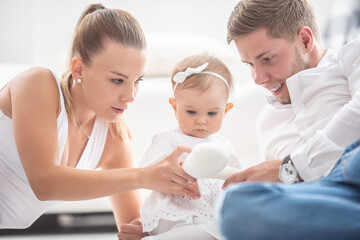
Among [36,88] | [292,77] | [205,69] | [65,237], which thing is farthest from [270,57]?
[65,237]

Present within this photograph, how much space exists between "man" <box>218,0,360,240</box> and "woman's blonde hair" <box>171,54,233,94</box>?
9cm

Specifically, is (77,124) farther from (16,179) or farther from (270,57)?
(270,57)

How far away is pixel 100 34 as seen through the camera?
1.36 meters

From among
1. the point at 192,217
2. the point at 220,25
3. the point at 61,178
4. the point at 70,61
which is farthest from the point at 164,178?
the point at 220,25

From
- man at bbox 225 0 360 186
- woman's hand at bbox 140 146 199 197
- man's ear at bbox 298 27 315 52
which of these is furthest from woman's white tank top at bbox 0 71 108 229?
man's ear at bbox 298 27 315 52

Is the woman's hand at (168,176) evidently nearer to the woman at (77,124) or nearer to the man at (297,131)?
the woman at (77,124)

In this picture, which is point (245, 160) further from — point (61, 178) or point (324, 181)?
point (324, 181)

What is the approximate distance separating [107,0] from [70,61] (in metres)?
2.02

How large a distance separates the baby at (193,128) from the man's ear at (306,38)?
29 centimetres

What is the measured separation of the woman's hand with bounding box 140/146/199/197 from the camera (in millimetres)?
1166

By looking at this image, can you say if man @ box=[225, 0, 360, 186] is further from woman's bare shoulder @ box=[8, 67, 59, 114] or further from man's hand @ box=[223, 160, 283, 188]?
woman's bare shoulder @ box=[8, 67, 59, 114]

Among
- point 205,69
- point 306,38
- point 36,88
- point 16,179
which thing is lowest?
point 16,179

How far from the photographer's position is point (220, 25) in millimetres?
3412

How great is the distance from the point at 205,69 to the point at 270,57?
0.23m
